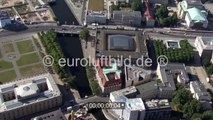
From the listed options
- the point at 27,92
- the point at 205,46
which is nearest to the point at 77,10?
the point at 205,46

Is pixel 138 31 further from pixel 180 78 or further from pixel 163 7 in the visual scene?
pixel 180 78

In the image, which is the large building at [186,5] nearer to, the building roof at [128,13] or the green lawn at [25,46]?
the building roof at [128,13]

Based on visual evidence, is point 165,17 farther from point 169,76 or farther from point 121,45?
point 169,76

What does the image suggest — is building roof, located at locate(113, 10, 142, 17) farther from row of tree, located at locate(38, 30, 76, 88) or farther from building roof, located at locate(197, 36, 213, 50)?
row of tree, located at locate(38, 30, 76, 88)

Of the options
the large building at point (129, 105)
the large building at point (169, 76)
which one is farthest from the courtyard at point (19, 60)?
the large building at point (169, 76)

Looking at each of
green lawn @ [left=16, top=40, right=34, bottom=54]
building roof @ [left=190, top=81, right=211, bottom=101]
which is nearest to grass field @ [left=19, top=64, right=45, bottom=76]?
green lawn @ [left=16, top=40, right=34, bottom=54]

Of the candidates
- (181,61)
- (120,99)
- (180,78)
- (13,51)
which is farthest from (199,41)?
(13,51)
